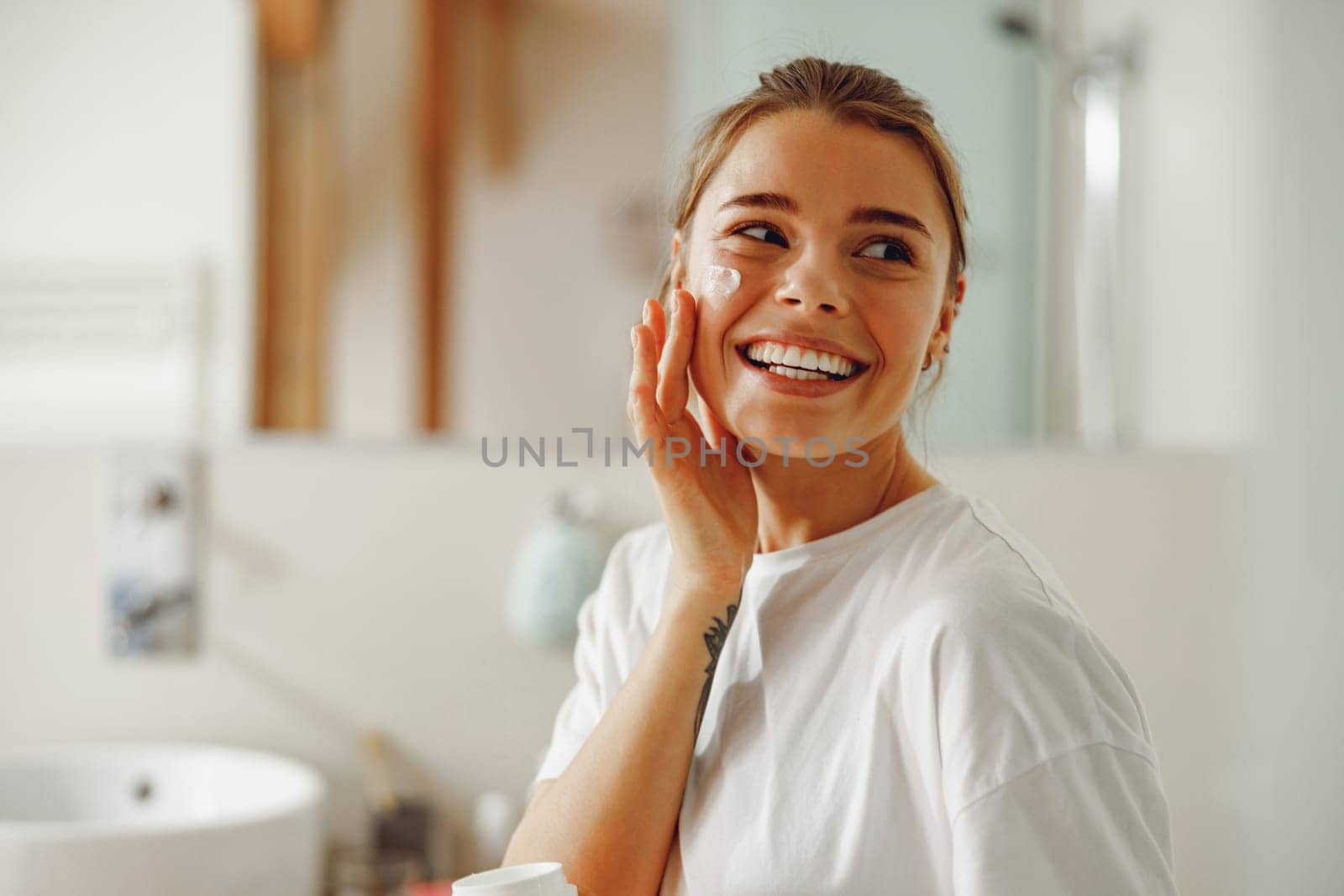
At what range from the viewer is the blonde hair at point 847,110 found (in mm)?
529

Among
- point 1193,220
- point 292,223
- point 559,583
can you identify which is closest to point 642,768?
point 559,583

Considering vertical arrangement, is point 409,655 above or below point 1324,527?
below

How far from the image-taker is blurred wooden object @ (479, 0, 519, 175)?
64.4 inches

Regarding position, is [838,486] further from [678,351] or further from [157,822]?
[157,822]

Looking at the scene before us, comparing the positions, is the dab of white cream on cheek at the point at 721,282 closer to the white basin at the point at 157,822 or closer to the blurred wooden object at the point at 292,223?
the white basin at the point at 157,822

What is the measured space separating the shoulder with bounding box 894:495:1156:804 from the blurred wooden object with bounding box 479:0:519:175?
1.26 metres

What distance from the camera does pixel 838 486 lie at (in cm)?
60

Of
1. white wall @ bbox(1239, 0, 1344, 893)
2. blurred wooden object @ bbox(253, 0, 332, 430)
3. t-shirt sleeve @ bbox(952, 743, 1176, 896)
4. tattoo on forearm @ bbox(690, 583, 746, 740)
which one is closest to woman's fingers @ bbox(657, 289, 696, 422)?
tattoo on forearm @ bbox(690, 583, 746, 740)

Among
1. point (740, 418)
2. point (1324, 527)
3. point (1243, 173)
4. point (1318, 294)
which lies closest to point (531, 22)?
point (1243, 173)

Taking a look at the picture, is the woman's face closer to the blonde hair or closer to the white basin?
the blonde hair

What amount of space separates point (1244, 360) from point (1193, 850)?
465 millimetres

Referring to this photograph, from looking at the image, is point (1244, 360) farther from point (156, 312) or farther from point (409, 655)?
point (156, 312)

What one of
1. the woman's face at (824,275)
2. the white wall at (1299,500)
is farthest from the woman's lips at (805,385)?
the white wall at (1299,500)

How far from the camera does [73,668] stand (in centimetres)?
116
